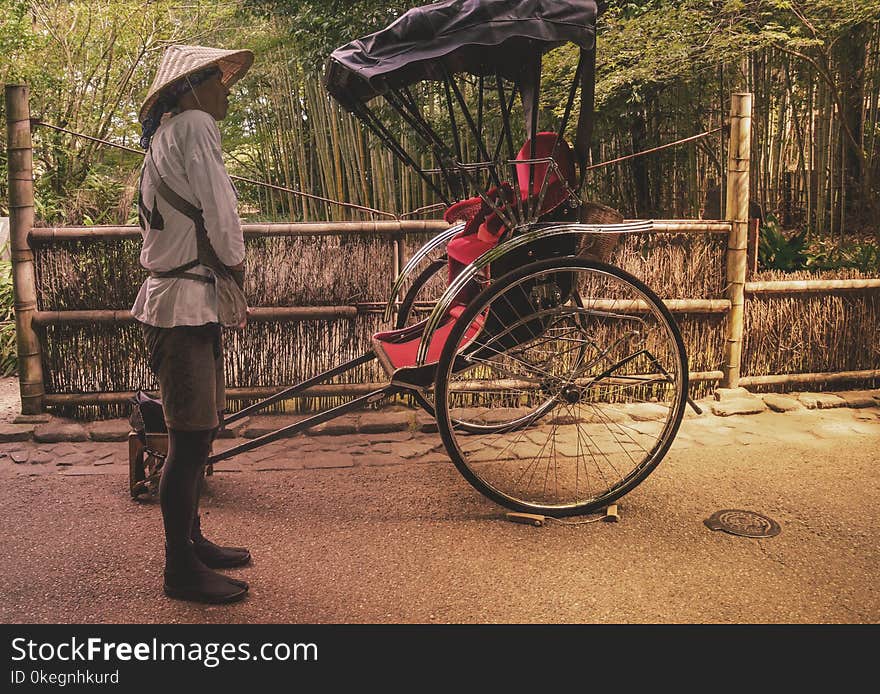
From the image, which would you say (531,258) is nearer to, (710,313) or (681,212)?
(710,313)

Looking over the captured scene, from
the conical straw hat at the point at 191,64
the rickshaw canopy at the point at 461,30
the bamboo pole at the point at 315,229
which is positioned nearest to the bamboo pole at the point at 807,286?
the bamboo pole at the point at 315,229

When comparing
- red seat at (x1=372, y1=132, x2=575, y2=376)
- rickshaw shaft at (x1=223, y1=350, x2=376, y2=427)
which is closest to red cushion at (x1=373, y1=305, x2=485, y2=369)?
red seat at (x1=372, y1=132, x2=575, y2=376)

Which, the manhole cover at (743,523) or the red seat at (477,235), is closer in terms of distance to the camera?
the manhole cover at (743,523)

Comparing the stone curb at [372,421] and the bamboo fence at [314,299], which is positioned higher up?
the bamboo fence at [314,299]

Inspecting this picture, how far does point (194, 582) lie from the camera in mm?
2680

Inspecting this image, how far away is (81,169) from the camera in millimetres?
9062

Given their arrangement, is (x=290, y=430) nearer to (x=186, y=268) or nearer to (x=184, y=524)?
(x=184, y=524)

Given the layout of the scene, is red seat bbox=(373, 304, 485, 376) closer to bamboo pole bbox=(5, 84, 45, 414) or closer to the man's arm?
the man's arm

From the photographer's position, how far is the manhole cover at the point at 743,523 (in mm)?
3180

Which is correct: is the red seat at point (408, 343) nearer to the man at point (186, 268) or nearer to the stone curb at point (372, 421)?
the stone curb at point (372, 421)

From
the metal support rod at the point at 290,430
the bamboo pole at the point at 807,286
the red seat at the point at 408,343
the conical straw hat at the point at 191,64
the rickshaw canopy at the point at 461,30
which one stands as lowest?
the metal support rod at the point at 290,430

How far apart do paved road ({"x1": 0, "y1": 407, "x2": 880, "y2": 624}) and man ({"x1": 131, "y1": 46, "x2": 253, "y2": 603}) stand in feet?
0.92

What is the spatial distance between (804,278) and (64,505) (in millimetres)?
4554

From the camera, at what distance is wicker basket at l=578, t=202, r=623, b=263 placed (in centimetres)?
334
